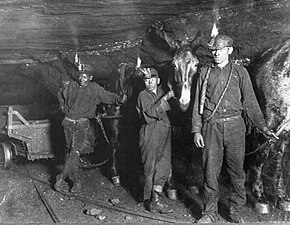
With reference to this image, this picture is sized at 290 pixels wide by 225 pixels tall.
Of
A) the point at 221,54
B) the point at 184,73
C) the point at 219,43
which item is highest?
the point at 219,43

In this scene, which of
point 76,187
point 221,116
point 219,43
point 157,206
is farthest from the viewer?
point 76,187

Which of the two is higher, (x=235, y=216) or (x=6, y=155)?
(x=6, y=155)

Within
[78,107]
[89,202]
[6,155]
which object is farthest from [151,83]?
[6,155]

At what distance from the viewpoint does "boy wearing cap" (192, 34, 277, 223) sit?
4750 mm

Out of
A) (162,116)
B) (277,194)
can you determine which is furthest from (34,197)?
(277,194)

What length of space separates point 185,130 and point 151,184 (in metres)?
1.44

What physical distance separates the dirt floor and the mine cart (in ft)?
1.57

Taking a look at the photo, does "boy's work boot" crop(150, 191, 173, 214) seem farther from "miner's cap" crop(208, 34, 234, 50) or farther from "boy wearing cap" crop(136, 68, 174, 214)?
"miner's cap" crop(208, 34, 234, 50)

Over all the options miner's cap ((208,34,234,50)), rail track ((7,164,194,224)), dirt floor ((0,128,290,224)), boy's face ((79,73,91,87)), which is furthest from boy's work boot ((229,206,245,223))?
boy's face ((79,73,91,87))

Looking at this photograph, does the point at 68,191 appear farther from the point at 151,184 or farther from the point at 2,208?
the point at 151,184

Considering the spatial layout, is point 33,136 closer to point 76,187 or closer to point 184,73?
point 76,187

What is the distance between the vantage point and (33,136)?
24.5ft

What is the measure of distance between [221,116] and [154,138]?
1.15 m

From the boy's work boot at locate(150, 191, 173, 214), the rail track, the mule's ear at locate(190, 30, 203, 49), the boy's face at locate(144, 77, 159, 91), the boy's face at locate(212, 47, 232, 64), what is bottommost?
the rail track
